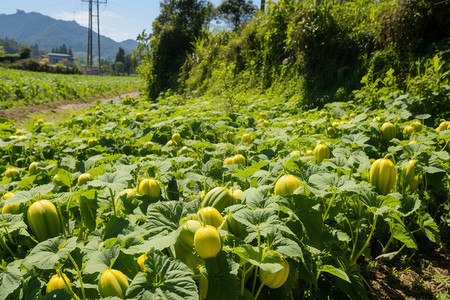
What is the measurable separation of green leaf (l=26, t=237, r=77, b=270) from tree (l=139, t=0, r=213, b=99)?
11.4 meters

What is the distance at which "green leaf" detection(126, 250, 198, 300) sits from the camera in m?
0.84

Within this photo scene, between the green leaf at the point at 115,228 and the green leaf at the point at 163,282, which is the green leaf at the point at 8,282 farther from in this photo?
the green leaf at the point at 163,282

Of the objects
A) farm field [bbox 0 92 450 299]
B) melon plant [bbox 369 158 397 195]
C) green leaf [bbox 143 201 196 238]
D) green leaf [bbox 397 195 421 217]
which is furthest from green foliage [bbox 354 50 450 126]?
green leaf [bbox 143 201 196 238]

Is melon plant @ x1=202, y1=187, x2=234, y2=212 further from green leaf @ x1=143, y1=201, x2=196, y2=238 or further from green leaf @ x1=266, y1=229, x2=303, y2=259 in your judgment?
green leaf @ x1=266, y1=229, x2=303, y2=259

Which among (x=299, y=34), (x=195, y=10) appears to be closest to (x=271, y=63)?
(x=299, y=34)

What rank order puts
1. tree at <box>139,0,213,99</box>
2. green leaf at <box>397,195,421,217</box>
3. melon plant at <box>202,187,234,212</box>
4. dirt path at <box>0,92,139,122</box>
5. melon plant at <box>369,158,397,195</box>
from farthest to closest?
1. tree at <box>139,0,213,99</box>
2. dirt path at <box>0,92,139,122</box>
3. melon plant at <box>369,158,397,195</box>
4. green leaf at <box>397,195,421,217</box>
5. melon plant at <box>202,187,234,212</box>

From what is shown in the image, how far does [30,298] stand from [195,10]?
1537cm

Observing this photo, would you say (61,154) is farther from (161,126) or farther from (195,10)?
(195,10)

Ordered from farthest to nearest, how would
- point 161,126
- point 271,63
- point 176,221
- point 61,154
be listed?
point 271,63
point 161,126
point 61,154
point 176,221

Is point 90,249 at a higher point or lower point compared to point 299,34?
lower

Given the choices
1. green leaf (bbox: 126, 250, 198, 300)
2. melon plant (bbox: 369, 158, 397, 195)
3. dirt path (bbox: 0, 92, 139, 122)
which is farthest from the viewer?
dirt path (bbox: 0, 92, 139, 122)

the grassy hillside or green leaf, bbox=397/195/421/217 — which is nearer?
green leaf, bbox=397/195/421/217

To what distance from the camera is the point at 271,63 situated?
25.2ft

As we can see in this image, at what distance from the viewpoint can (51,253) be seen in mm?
1160
